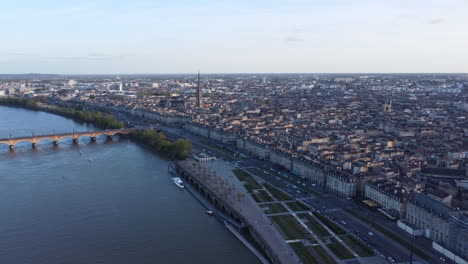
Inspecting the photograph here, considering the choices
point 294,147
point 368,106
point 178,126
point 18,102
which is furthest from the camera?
point 18,102

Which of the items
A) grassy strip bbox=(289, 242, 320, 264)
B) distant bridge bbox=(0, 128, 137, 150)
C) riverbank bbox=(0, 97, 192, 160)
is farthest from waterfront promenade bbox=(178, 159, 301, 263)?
distant bridge bbox=(0, 128, 137, 150)

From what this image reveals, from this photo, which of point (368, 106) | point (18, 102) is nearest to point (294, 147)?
point (368, 106)

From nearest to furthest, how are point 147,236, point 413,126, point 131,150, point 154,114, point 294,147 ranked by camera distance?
point 147,236
point 294,147
point 131,150
point 413,126
point 154,114

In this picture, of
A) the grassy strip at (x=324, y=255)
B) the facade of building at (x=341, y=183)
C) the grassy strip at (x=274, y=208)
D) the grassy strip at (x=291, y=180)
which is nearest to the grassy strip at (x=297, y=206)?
the grassy strip at (x=274, y=208)

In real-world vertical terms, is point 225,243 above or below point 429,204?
below

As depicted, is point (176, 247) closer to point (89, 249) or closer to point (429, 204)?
point (89, 249)

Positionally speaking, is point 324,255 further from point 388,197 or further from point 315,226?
point 388,197

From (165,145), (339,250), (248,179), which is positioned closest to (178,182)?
(248,179)

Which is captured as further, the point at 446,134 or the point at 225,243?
the point at 446,134
